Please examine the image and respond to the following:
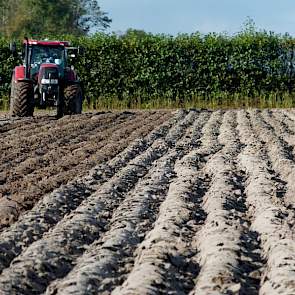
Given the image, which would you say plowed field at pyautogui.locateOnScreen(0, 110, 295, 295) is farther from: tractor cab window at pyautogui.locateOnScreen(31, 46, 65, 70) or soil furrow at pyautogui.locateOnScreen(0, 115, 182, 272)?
tractor cab window at pyautogui.locateOnScreen(31, 46, 65, 70)

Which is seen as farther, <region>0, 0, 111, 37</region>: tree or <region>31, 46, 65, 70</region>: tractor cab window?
<region>0, 0, 111, 37</region>: tree

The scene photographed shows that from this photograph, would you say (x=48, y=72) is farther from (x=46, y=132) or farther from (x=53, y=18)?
(x=53, y=18)

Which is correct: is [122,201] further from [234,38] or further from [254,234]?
[234,38]

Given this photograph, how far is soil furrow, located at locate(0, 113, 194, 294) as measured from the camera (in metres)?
3.69

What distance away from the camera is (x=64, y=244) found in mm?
4391

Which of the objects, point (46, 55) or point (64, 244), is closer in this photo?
point (64, 244)

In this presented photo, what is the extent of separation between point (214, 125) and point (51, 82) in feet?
11.0

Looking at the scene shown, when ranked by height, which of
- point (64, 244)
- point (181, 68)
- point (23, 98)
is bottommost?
point (64, 244)

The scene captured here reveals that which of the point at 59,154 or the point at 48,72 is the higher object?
the point at 48,72

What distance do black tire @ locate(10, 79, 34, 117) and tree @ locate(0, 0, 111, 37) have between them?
3625 centimetres

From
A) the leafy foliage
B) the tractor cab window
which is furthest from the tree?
the tractor cab window

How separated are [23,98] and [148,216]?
9.73m

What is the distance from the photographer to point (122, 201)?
5.85m

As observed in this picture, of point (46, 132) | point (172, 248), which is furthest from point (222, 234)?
point (46, 132)
